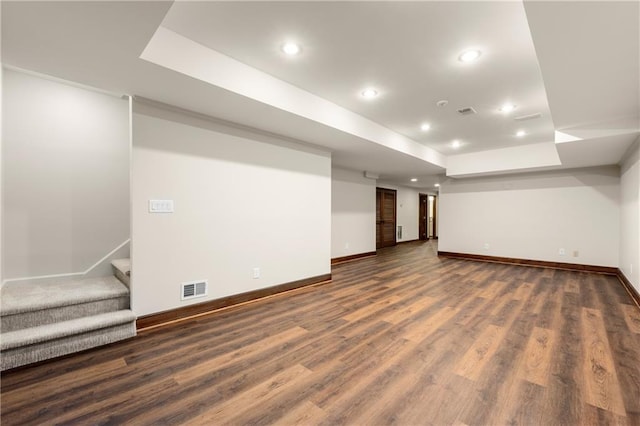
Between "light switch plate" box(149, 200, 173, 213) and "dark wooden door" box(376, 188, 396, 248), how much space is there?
6.68 m

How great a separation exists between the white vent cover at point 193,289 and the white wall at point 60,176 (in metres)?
1.51

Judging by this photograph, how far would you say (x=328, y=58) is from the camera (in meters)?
2.55

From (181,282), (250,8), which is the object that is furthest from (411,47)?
(181,282)

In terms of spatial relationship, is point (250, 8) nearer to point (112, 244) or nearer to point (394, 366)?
point (394, 366)

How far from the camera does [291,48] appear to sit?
2395 mm

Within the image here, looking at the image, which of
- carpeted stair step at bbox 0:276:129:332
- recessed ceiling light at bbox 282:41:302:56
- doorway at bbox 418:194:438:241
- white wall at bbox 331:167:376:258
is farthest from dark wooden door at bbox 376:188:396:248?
carpeted stair step at bbox 0:276:129:332

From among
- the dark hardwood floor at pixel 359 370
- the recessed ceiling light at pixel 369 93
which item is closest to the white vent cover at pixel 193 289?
the dark hardwood floor at pixel 359 370

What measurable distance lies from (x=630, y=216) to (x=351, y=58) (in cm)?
497

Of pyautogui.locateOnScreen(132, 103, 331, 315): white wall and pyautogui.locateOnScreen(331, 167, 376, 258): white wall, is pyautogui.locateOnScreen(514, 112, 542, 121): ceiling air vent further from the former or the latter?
pyautogui.locateOnScreen(331, 167, 376, 258): white wall

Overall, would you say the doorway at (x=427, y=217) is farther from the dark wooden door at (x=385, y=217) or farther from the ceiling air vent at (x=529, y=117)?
the ceiling air vent at (x=529, y=117)

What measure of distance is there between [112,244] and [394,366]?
12.6 feet

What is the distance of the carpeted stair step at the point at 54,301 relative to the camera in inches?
88.8

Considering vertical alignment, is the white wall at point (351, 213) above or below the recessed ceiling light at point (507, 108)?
below

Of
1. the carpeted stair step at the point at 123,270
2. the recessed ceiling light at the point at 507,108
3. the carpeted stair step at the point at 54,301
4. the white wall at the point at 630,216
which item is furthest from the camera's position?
the white wall at the point at 630,216
